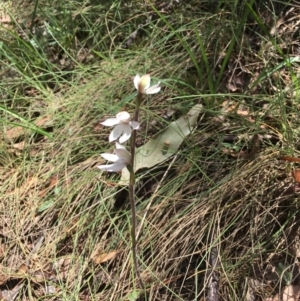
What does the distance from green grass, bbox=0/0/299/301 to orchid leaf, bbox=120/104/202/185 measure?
4 centimetres

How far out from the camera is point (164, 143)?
2.14m

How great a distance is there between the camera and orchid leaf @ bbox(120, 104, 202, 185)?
2.11 meters

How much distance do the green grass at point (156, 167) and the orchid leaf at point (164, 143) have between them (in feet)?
0.12

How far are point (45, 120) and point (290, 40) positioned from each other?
120 cm

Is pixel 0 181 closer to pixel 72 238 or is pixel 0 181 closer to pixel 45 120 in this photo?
pixel 45 120

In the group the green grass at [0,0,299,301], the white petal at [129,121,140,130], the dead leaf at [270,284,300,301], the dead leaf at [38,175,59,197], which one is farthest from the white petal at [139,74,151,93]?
the dead leaf at [38,175,59,197]

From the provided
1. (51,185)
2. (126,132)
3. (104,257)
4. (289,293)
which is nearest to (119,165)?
(126,132)

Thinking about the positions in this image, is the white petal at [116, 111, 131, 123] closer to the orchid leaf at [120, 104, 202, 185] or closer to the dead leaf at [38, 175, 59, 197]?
the orchid leaf at [120, 104, 202, 185]

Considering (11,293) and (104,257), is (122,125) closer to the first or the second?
(104,257)

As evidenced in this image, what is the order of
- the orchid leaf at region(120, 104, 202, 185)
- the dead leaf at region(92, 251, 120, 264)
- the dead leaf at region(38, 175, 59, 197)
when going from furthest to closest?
the dead leaf at region(38, 175, 59, 197) → the orchid leaf at region(120, 104, 202, 185) → the dead leaf at region(92, 251, 120, 264)

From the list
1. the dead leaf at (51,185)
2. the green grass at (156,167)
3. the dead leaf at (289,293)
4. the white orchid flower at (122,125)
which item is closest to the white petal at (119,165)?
the white orchid flower at (122,125)

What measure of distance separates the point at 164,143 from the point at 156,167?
101 millimetres

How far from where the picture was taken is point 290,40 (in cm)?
242

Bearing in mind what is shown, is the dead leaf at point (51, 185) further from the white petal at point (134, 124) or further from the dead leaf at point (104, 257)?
the white petal at point (134, 124)
